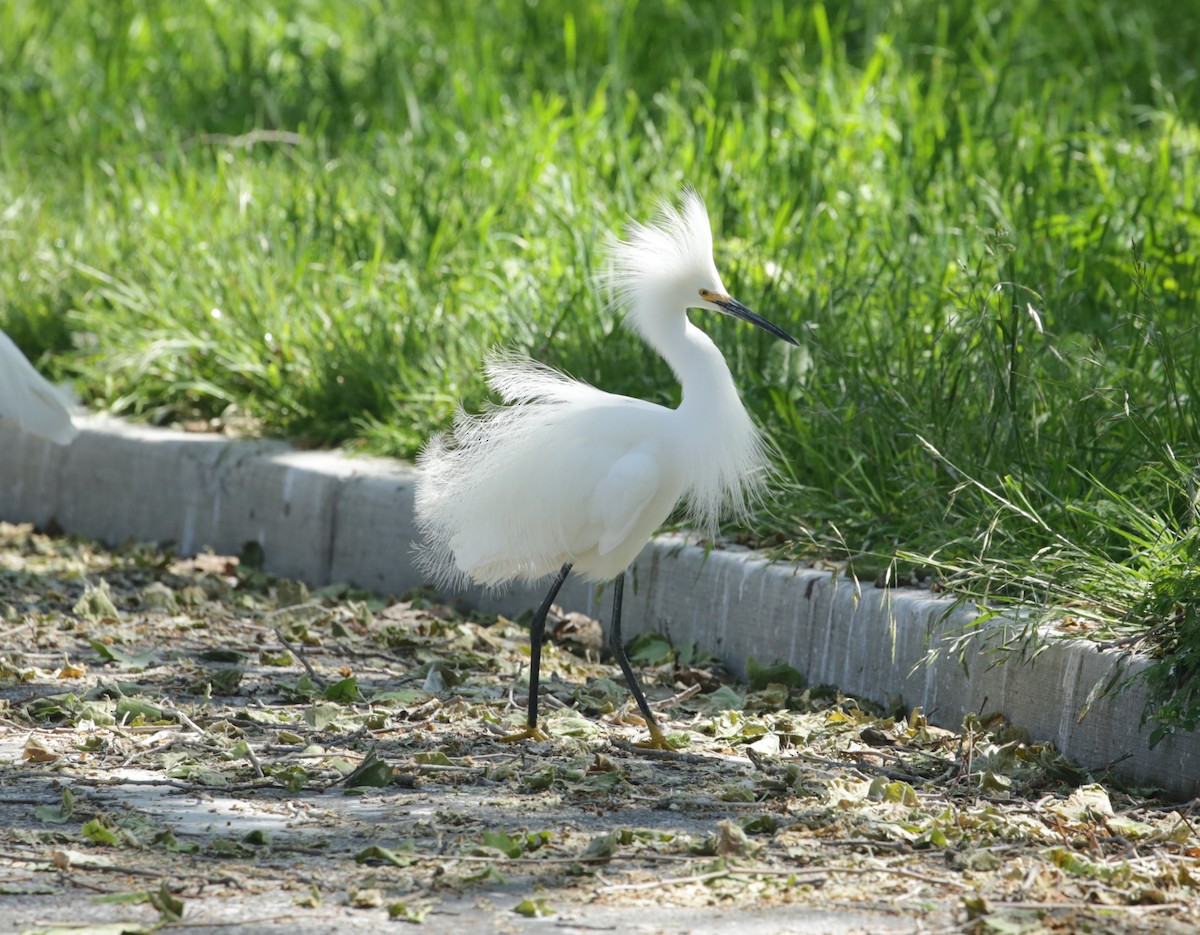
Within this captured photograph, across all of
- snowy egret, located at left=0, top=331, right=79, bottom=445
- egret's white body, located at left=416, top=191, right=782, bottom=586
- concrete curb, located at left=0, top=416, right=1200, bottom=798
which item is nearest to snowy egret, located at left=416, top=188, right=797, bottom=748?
egret's white body, located at left=416, top=191, right=782, bottom=586

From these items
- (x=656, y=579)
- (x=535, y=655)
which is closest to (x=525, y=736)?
(x=535, y=655)

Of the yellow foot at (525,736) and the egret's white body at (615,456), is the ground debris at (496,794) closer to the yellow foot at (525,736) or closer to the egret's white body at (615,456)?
the yellow foot at (525,736)

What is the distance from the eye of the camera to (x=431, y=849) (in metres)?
3.11

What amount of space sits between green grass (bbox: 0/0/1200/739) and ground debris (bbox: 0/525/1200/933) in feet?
1.71

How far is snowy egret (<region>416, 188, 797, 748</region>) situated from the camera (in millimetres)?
3998

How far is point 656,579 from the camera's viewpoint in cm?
509

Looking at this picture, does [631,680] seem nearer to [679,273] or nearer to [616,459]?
[616,459]

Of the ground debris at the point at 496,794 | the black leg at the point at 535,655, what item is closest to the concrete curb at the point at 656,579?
the ground debris at the point at 496,794

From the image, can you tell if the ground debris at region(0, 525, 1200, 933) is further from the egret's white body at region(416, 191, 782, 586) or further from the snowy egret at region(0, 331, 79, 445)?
the snowy egret at region(0, 331, 79, 445)

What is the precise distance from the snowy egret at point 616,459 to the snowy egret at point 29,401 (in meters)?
2.37

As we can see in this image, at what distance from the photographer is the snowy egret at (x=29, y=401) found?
19.5ft

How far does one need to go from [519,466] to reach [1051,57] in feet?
22.3

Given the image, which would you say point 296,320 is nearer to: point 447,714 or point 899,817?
point 447,714

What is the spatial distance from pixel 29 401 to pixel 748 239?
2.95 m
